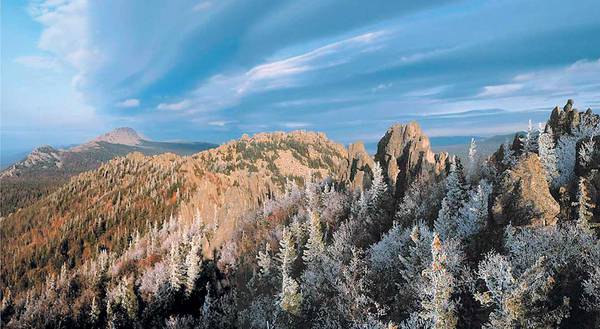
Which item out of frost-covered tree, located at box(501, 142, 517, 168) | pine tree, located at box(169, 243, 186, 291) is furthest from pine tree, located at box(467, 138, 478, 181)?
pine tree, located at box(169, 243, 186, 291)

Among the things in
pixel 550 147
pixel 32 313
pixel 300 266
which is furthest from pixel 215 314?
pixel 32 313

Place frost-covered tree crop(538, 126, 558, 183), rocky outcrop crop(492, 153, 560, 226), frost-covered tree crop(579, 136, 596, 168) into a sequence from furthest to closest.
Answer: frost-covered tree crop(538, 126, 558, 183)
frost-covered tree crop(579, 136, 596, 168)
rocky outcrop crop(492, 153, 560, 226)

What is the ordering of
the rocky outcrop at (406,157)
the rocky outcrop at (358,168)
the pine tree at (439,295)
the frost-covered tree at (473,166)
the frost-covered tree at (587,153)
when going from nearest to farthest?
the pine tree at (439,295) → the frost-covered tree at (587,153) → the frost-covered tree at (473,166) → the rocky outcrop at (406,157) → the rocky outcrop at (358,168)

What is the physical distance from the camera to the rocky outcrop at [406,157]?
89250 mm

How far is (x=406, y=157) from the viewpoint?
332ft

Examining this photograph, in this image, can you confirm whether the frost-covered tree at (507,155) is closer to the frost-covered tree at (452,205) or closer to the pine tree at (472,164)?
the pine tree at (472,164)

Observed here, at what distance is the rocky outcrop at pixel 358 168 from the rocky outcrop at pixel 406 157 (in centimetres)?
535

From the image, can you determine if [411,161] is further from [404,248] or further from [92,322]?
[92,322]

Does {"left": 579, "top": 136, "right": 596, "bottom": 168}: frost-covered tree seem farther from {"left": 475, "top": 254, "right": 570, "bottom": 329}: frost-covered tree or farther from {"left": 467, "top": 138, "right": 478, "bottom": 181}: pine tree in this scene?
{"left": 475, "top": 254, "right": 570, "bottom": 329}: frost-covered tree

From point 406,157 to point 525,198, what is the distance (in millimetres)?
51096

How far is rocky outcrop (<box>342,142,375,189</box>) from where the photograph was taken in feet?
371

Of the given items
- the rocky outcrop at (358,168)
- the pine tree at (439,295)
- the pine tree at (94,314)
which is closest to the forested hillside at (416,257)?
the pine tree at (439,295)

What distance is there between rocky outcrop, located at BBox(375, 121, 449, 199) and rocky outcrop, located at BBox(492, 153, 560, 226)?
2989 cm

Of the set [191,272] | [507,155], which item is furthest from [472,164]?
[191,272]
